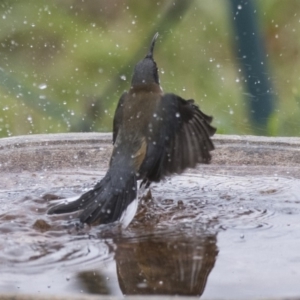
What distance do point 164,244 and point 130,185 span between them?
0.57m

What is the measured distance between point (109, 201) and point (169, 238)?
16.1 inches

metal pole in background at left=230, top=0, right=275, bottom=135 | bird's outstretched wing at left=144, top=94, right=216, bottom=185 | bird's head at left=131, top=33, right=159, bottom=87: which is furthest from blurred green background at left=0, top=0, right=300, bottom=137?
bird's outstretched wing at left=144, top=94, right=216, bottom=185

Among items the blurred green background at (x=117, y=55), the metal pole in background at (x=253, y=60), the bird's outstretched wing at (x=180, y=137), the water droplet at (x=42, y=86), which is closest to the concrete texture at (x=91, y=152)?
the bird's outstretched wing at (x=180, y=137)

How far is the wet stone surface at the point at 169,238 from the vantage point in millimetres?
2158

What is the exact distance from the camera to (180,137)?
3256 mm

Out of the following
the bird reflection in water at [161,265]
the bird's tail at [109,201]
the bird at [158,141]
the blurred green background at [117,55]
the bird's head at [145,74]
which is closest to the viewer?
the bird reflection in water at [161,265]

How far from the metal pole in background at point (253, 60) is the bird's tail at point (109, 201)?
212cm

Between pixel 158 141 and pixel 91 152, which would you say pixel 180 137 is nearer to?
pixel 158 141

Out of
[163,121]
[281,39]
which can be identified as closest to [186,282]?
[163,121]

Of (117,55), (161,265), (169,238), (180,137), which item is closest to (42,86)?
(117,55)

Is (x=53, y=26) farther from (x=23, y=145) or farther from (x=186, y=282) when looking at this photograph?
(x=186, y=282)

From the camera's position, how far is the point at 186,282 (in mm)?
2170

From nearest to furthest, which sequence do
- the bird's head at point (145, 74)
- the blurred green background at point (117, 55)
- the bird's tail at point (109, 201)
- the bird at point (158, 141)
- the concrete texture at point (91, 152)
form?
the bird's tail at point (109, 201), the bird at point (158, 141), the bird's head at point (145, 74), the concrete texture at point (91, 152), the blurred green background at point (117, 55)

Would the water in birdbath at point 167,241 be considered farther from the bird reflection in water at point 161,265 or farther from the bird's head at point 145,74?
the bird's head at point 145,74
